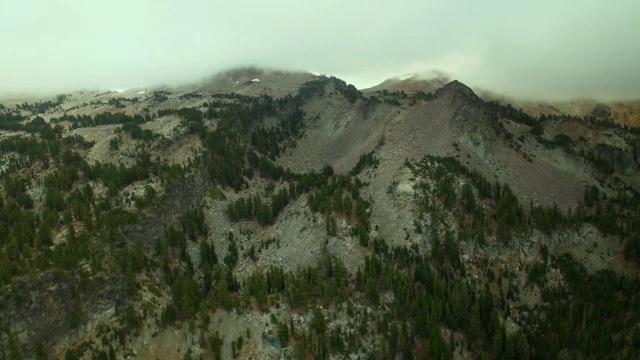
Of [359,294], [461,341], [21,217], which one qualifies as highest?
[21,217]

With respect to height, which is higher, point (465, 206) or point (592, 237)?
point (465, 206)

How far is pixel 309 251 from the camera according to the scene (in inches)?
5625

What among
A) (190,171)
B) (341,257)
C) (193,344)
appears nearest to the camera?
(193,344)

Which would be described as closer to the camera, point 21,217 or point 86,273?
point 86,273

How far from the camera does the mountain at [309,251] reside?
114188 millimetres

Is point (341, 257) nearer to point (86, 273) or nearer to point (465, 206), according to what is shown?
point (465, 206)

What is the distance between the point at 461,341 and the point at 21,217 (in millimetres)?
127215

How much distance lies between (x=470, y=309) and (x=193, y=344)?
247ft

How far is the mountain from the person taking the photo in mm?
114188

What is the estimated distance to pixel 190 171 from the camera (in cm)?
17138

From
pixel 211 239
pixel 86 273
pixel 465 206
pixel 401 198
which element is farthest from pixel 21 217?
pixel 465 206

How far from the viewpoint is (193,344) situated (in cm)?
11369

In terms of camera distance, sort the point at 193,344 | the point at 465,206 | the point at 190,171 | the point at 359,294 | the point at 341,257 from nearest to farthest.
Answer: the point at 193,344, the point at 359,294, the point at 341,257, the point at 465,206, the point at 190,171

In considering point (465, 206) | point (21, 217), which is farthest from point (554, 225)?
point (21, 217)
